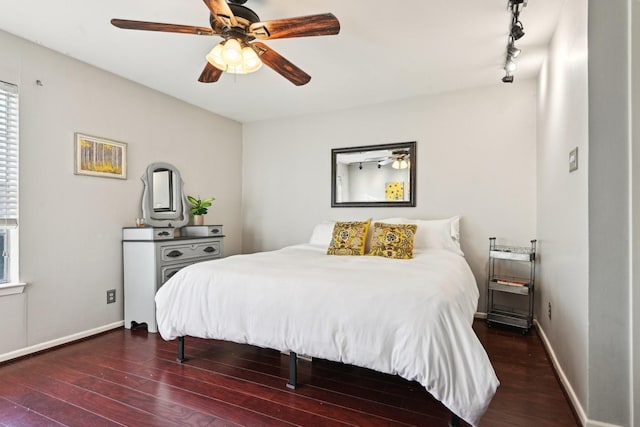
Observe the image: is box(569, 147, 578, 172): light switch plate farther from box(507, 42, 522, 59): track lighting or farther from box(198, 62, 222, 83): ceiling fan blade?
box(198, 62, 222, 83): ceiling fan blade

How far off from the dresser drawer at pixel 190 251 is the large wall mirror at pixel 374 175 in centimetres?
155

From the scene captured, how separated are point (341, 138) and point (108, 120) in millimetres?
2557

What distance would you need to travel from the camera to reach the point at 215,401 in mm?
1944

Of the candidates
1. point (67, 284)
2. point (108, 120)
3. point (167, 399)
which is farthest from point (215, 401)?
point (108, 120)

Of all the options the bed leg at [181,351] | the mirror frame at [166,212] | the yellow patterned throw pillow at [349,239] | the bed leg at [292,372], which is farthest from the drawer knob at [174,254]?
the bed leg at [292,372]

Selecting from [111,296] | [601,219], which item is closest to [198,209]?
[111,296]

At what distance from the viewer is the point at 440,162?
3.72 meters

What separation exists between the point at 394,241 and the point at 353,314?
1347 mm

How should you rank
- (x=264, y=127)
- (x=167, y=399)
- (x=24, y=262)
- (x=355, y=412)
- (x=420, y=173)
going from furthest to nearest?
1. (x=264, y=127)
2. (x=420, y=173)
3. (x=24, y=262)
4. (x=167, y=399)
5. (x=355, y=412)

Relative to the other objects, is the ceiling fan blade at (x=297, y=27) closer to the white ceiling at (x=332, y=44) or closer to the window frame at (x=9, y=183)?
the white ceiling at (x=332, y=44)

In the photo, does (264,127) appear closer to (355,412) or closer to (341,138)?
(341,138)

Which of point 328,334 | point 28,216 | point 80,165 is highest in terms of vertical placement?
point 80,165

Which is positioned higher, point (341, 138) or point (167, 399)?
point (341, 138)

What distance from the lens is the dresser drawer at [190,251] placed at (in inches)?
129
